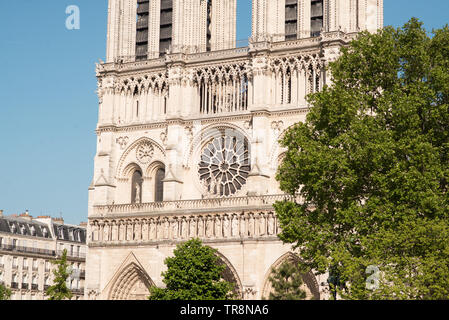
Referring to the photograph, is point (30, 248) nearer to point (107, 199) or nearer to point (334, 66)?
point (107, 199)

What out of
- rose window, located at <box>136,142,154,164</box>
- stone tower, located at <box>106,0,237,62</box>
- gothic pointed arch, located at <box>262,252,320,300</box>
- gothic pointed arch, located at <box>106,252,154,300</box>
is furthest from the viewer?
stone tower, located at <box>106,0,237,62</box>

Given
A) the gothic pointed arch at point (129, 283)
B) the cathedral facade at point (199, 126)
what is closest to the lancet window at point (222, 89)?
the cathedral facade at point (199, 126)

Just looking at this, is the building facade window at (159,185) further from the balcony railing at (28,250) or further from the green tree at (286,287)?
the green tree at (286,287)

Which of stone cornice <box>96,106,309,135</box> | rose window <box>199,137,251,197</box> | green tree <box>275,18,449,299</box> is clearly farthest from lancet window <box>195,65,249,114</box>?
green tree <box>275,18,449,299</box>

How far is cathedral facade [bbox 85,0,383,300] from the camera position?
4844 cm

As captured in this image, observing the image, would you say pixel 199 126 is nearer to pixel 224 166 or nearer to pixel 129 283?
pixel 224 166

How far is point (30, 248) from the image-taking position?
2539 inches

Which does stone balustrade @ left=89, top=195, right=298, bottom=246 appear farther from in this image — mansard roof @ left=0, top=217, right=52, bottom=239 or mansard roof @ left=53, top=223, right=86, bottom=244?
mansard roof @ left=53, top=223, right=86, bottom=244

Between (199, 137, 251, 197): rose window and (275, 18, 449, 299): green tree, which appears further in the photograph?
(199, 137, 251, 197): rose window

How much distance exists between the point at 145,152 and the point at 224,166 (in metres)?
5.44

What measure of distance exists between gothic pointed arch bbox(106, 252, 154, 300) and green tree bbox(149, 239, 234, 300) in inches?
388

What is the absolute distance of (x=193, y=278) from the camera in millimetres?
40250

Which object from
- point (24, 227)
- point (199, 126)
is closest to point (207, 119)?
point (199, 126)
